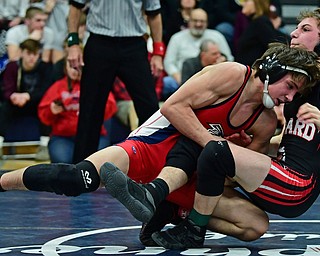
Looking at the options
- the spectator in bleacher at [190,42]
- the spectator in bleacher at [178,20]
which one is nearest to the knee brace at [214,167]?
the spectator in bleacher at [190,42]

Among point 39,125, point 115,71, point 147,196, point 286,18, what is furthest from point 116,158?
point 286,18

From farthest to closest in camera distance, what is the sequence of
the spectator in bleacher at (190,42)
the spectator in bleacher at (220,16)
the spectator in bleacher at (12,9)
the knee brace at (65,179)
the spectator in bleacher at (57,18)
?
the spectator in bleacher at (220,16) → the spectator in bleacher at (12,9) → the spectator in bleacher at (57,18) → the spectator in bleacher at (190,42) → the knee brace at (65,179)

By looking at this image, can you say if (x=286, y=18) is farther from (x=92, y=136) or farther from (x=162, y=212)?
(x=162, y=212)

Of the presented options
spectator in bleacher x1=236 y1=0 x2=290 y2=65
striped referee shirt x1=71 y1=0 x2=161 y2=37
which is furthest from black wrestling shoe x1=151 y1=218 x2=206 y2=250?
spectator in bleacher x1=236 y1=0 x2=290 y2=65

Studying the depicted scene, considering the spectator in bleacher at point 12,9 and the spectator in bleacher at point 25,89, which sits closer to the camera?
the spectator in bleacher at point 25,89

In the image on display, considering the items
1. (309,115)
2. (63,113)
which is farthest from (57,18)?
(309,115)

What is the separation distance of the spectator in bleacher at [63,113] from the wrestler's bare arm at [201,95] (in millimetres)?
3646

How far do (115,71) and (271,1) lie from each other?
171 inches

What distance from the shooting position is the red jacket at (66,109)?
27.2 ft

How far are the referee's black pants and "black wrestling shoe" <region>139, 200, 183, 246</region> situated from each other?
171 centimetres

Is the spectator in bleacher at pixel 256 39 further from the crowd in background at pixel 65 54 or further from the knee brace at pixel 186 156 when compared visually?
the knee brace at pixel 186 156

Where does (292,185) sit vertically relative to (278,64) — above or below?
below

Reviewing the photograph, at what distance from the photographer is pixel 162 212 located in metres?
4.82

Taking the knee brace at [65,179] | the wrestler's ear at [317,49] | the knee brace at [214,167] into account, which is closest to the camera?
the knee brace at [214,167]
